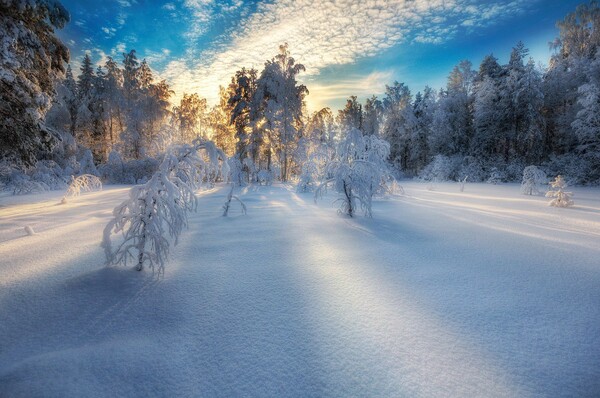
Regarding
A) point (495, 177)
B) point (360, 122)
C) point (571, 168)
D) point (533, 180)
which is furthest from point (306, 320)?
point (495, 177)

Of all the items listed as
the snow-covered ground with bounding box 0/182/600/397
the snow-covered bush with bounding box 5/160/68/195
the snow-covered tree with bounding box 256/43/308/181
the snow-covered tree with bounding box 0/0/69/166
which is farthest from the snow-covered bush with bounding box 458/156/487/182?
the snow-covered bush with bounding box 5/160/68/195

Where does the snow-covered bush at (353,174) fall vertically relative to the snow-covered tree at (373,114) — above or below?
below

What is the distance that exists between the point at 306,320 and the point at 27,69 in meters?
9.88

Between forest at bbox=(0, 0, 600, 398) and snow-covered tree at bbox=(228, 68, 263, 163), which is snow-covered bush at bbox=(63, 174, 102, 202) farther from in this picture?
snow-covered tree at bbox=(228, 68, 263, 163)

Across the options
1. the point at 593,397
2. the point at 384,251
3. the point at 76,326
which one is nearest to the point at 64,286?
the point at 76,326

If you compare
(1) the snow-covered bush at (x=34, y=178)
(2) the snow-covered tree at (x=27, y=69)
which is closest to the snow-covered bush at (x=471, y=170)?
(2) the snow-covered tree at (x=27, y=69)

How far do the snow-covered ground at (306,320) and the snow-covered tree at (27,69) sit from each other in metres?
3.76

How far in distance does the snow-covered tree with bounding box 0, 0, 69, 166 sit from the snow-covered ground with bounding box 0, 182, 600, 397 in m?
3.76

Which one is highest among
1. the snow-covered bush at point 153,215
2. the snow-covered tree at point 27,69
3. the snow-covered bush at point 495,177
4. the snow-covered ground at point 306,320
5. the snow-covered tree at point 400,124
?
the snow-covered tree at point 400,124

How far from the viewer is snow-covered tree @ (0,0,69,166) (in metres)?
6.41

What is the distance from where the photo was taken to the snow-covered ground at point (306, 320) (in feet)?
6.69

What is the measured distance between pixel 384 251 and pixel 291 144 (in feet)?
77.4

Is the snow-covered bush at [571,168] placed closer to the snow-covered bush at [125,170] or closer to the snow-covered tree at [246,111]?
the snow-covered tree at [246,111]

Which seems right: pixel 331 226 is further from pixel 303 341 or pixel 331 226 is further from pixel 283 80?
pixel 283 80
